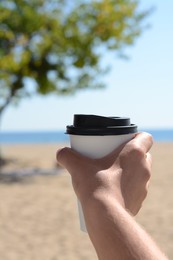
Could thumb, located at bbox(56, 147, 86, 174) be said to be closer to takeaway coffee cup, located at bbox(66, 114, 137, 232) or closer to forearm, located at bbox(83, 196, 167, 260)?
takeaway coffee cup, located at bbox(66, 114, 137, 232)

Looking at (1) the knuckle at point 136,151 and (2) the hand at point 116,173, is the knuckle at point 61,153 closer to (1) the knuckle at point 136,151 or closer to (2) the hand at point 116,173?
(2) the hand at point 116,173

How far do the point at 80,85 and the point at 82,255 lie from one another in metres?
12.9

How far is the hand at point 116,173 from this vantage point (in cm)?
140

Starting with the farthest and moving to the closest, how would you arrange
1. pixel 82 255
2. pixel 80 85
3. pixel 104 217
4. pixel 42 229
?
1. pixel 80 85
2. pixel 42 229
3. pixel 82 255
4. pixel 104 217

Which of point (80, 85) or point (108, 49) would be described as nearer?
point (108, 49)

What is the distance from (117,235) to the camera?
1.31m

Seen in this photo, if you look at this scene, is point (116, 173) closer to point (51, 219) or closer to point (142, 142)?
point (142, 142)

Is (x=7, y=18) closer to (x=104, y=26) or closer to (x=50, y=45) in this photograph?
(x=50, y=45)

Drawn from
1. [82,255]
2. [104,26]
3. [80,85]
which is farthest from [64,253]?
[80,85]

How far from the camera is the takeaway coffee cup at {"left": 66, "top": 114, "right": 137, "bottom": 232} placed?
1539 mm

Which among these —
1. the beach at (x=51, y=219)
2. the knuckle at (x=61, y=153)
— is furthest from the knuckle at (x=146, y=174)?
the beach at (x=51, y=219)

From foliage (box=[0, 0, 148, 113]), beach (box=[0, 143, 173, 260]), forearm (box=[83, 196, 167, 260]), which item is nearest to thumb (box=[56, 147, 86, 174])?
forearm (box=[83, 196, 167, 260])

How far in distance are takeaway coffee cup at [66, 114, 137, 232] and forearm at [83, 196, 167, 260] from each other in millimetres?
226

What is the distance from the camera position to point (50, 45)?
16.7 metres
